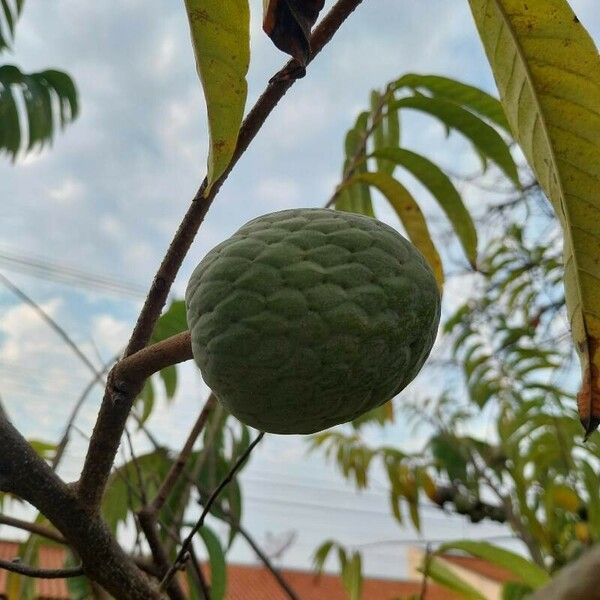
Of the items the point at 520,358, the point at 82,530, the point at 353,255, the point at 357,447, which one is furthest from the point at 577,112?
the point at 357,447

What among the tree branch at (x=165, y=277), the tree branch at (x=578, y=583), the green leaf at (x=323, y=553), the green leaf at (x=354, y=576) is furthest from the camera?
the green leaf at (x=323, y=553)

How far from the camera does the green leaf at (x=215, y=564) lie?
1.07 m

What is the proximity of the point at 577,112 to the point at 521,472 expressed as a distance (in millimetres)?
2024

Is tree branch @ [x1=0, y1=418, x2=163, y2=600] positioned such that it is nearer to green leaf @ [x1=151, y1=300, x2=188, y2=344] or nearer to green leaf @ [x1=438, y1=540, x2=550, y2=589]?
green leaf @ [x1=151, y1=300, x2=188, y2=344]

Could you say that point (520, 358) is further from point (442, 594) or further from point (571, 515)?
point (442, 594)

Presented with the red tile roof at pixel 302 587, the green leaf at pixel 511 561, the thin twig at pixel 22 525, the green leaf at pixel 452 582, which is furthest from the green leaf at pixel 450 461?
the red tile roof at pixel 302 587

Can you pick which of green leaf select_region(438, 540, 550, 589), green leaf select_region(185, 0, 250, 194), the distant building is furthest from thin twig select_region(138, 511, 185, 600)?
the distant building

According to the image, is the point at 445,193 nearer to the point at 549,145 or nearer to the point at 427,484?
the point at 549,145

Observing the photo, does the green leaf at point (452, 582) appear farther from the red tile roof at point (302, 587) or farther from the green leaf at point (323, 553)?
the red tile roof at point (302, 587)

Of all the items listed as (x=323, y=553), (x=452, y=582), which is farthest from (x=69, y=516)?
(x=323, y=553)

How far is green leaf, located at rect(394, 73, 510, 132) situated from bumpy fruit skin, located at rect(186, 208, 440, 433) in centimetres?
49

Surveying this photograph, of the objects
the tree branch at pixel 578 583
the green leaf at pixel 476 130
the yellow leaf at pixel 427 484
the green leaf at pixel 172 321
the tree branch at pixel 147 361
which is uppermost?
the yellow leaf at pixel 427 484

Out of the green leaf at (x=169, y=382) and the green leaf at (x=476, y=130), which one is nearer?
the green leaf at (x=476, y=130)

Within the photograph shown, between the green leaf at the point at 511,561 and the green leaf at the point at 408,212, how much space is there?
0.60m
